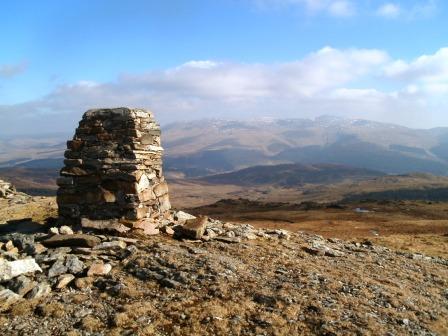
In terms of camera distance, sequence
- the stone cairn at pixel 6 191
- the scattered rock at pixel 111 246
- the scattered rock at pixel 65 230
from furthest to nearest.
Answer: the stone cairn at pixel 6 191
the scattered rock at pixel 65 230
the scattered rock at pixel 111 246

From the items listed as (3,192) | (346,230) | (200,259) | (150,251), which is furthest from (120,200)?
(346,230)

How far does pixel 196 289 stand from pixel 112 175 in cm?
661

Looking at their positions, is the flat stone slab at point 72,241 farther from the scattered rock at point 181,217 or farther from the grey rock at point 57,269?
the scattered rock at point 181,217

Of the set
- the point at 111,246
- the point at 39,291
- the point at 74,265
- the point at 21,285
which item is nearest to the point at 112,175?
the point at 111,246

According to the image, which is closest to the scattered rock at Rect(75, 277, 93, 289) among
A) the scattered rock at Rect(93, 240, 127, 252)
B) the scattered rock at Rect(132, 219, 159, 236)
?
the scattered rock at Rect(93, 240, 127, 252)

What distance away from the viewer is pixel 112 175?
16.3 meters

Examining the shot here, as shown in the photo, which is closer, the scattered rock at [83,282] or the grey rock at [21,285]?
the grey rock at [21,285]

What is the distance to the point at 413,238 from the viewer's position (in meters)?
30.3

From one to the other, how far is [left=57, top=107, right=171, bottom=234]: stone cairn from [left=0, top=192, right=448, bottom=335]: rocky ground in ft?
3.61

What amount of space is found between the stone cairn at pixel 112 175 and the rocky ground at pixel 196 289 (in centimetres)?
110

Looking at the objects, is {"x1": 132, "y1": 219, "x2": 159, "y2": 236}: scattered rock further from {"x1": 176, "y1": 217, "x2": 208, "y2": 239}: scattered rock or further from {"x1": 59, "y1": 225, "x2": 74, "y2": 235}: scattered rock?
{"x1": 59, "y1": 225, "x2": 74, "y2": 235}: scattered rock

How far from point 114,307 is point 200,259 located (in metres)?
3.56

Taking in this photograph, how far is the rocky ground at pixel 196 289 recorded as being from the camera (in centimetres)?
988

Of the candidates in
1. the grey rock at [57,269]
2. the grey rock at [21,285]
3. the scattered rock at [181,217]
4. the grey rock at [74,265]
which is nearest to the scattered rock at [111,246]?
the grey rock at [74,265]
